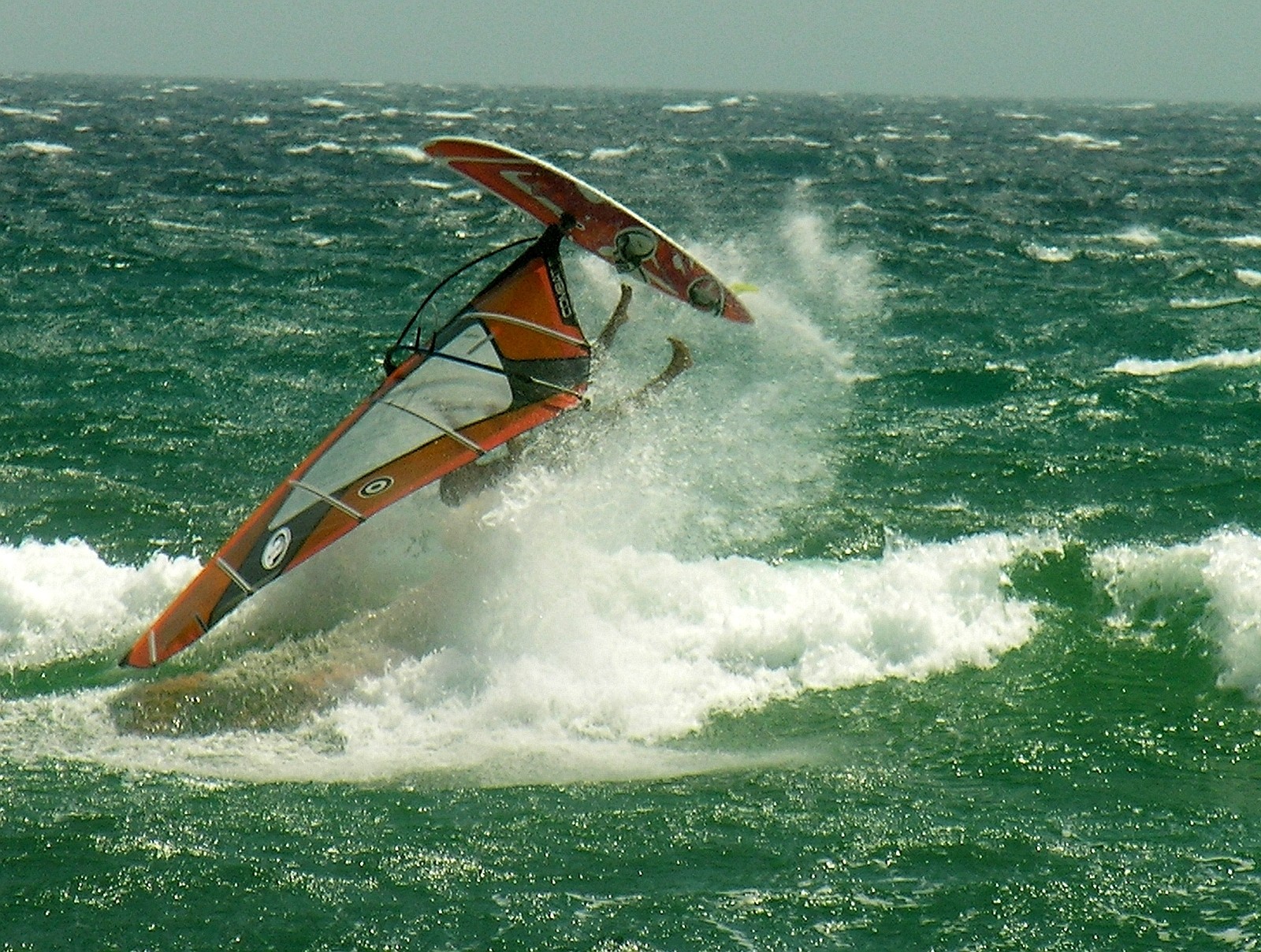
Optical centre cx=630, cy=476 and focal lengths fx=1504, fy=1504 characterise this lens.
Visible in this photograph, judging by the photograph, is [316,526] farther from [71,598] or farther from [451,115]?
[451,115]

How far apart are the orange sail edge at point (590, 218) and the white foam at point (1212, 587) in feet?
15.6

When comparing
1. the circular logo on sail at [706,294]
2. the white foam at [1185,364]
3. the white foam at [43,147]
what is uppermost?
the white foam at [43,147]

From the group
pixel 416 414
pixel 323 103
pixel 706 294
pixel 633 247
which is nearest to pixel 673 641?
pixel 416 414

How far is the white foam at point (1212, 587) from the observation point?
13164mm

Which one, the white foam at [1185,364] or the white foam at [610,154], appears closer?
the white foam at [1185,364]

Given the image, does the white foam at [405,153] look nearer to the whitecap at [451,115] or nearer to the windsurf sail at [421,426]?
the whitecap at [451,115]

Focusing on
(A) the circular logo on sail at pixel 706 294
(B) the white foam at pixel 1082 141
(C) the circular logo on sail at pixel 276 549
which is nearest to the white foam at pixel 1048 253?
(A) the circular logo on sail at pixel 706 294

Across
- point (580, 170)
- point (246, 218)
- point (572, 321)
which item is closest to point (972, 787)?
point (572, 321)

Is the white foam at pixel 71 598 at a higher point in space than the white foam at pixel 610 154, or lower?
lower

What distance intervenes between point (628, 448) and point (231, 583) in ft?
17.3

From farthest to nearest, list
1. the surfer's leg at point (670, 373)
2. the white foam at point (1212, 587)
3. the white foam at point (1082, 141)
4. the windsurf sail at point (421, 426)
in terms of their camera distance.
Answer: the white foam at point (1082, 141)
the surfer's leg at point (670, 373)
the white foam at point (1212, 587)
the windsurf sail at point (421, 426)

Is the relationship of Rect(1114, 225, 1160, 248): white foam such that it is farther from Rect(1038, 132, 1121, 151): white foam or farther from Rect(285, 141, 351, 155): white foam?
Rect(1038, 132, 1121, 151): white foam

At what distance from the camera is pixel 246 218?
35.8 m

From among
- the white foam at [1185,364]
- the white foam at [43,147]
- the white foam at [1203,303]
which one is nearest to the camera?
the white foam at [1185,364]
